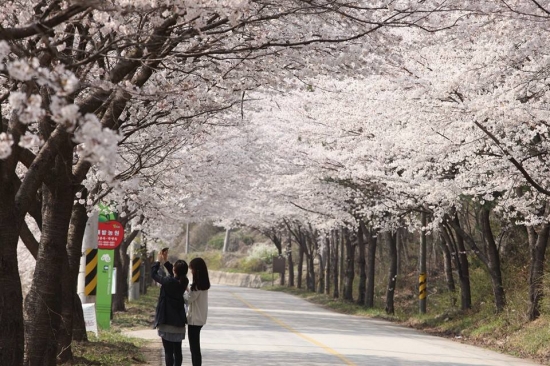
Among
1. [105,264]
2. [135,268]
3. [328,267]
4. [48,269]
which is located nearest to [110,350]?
[48,269]

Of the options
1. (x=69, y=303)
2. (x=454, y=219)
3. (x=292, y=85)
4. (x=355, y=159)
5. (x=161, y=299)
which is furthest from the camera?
(x=355, y=159)

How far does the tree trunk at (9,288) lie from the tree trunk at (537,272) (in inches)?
574

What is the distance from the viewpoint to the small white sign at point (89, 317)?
57.4 ft

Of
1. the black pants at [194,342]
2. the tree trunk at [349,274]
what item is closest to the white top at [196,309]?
the black pants at [194,342]

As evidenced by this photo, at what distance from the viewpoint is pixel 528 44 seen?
13.4m

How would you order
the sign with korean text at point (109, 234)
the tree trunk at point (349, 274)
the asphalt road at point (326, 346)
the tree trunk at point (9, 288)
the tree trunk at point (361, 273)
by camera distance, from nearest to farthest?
the tree trunk at point (9, 288)
the asphalt road at point (326, 346)
the sign with korean text at point (109, 234)
the tree trunk at point (361, 273)
the tree trunk at point (349, 274)

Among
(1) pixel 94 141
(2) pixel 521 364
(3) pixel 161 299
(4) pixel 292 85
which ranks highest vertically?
(4) pixel 292 85

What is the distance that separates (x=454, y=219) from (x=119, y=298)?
10.9 metres

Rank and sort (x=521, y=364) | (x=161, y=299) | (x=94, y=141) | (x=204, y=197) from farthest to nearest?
(x=204, y=197), (x=521, y=364), (x=161, y=299), (x=94, y=141)

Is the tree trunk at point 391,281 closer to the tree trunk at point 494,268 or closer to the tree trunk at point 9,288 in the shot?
the tree trunk at point 494,268

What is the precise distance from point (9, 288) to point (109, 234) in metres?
13.0

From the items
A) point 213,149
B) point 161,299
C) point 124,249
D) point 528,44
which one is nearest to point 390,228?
point 213,149

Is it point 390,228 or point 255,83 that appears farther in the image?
point 390,228

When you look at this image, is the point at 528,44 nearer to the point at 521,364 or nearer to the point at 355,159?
the point at 521,364
